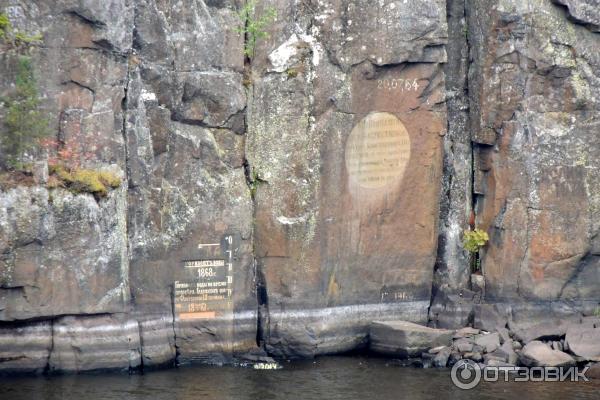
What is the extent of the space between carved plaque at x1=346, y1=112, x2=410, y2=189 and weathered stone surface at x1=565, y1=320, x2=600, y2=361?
409 centimetres

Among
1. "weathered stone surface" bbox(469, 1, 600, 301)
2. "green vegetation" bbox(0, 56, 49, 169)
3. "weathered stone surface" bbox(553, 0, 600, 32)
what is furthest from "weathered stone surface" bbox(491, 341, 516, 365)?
"green vegetation" bbox(0, 56, 49, 169)

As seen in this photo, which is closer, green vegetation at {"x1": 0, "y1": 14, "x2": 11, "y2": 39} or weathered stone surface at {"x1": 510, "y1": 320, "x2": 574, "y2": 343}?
green vegetation at {"x1": 0, "y1": 14, "x2": 11, "y2": 39}

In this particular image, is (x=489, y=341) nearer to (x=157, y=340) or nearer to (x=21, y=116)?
(x=157, y=340)

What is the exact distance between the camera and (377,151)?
1931 centimetres

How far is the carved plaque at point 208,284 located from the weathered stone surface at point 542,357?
198 inches

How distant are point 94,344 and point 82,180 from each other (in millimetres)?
2598

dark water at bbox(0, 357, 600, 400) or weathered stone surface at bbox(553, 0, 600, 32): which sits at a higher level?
weathered stone surface at bbox(553, 0, 600, 32)

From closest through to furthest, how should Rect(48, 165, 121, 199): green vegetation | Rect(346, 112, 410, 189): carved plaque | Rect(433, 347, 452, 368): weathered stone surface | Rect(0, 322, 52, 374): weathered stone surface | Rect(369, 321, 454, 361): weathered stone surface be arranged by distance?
Rect(0, 322, 52, 374): weathered stone surface < Rect(48, 165, 121, 199): green vegetation < Rect(433, 347, 452, 368): weathered stone surface < Rect(369, 321, 454, 361): weathered stone surface < Rect(346, 112, 410, 189): carved plaque

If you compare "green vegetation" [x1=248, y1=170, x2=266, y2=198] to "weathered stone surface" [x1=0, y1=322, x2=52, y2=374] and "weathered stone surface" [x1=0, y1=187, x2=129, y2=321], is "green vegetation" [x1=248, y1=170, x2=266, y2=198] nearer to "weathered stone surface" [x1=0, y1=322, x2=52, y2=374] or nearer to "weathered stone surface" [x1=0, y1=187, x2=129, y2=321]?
"weathered stone surface" [x1=0, y1=187, x2=129, y2=321]

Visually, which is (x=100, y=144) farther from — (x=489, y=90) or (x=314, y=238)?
(x=489, y=90)

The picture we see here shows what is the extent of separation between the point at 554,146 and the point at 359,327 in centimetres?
484

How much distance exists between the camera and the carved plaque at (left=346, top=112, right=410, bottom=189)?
62.8 feet

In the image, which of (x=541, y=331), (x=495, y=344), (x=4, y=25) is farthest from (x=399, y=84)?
(x=4, y=25)

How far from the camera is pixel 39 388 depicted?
15656mm
